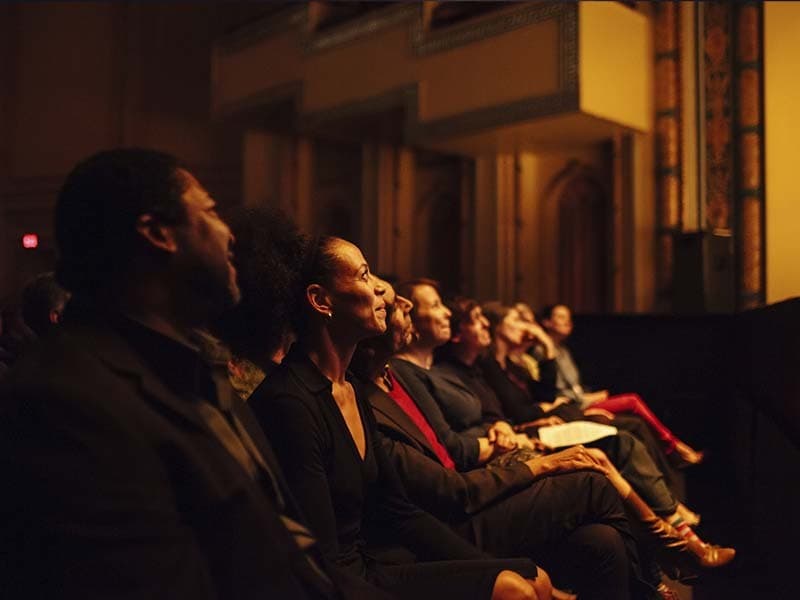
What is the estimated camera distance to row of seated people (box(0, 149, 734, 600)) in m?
0.97

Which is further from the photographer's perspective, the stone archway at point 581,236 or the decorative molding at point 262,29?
the decorative molding at point 262,29

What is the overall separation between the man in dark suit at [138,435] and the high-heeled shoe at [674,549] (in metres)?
1.52

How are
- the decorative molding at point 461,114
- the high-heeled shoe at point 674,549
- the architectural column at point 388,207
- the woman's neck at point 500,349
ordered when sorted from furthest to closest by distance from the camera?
the architectural column at point 388,207
the decorative molding at point 461,114
the woman's neck at point 500,349
the high-heeled shoe at point 674,549

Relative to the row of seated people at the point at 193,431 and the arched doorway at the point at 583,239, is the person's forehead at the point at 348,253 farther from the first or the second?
the arched doorway at the point at 583,239

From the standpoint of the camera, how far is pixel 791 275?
21.1ft

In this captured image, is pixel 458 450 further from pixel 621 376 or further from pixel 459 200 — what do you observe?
pixel 459 200

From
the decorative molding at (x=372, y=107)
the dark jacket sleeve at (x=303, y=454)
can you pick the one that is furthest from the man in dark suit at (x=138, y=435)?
the decorative molding at (x=372, y=107)

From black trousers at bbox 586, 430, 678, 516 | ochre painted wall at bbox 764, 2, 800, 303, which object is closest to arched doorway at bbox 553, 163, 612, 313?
ochre painted wall at bbox 764, 2, 800, 303

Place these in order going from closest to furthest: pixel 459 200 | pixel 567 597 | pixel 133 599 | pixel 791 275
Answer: pixel 133 599 < pixel 567 597 < pixel 791 275 < pixel 459 200

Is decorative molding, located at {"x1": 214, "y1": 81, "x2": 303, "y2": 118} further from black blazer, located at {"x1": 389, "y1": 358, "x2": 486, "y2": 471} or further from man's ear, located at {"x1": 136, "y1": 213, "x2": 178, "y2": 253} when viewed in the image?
man's ear, located at {"x1": 136, "y1": 213, "x2": 178, "y2": 253}

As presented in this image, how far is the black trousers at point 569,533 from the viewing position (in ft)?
7.04

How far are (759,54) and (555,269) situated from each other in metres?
2.50

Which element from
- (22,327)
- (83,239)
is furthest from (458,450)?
(83,239)

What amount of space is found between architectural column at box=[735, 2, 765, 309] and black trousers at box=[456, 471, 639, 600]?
A: 484 centimetres
